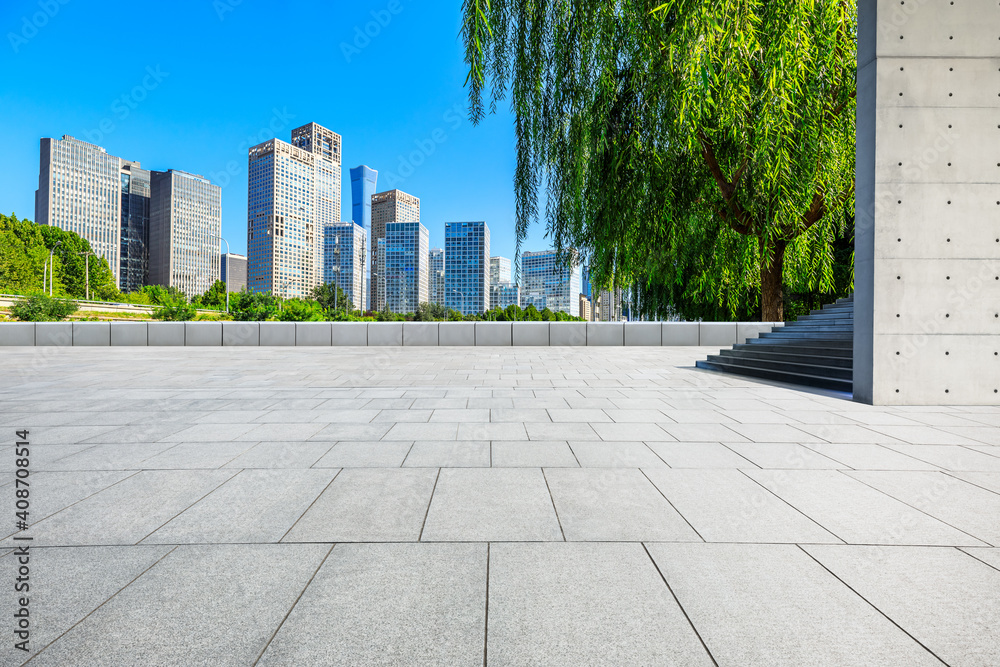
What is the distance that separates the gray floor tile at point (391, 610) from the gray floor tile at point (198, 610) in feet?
0.35

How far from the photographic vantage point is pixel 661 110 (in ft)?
23.6

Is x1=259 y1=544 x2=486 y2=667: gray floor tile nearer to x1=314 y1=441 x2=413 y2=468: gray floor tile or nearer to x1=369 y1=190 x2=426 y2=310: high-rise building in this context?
x1=314 y1=441 x2=413 y2=468: gray floor tile

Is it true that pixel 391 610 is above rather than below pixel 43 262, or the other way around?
below

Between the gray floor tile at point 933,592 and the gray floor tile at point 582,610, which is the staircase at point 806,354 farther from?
the gray floor tile at point 582,610

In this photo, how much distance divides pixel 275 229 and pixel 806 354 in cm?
8026

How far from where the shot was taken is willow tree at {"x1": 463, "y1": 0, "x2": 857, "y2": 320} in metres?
5.89

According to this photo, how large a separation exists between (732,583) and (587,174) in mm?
6418

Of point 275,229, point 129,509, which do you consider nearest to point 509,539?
point 129,509

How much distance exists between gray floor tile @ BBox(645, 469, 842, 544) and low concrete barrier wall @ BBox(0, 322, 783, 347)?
48.0 ft

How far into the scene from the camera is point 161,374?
32.3ft

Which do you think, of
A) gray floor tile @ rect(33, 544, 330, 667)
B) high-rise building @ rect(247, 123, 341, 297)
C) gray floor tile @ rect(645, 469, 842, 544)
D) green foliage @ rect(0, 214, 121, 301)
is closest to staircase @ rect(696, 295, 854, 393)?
gray floor tile @ rect(645, 469, 842, 544)

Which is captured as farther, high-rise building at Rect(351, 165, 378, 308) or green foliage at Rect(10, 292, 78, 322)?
high-rise building at Rect(351, 165, 378, 308)

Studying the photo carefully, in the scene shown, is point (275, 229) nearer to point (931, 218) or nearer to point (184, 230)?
point (184, 230)

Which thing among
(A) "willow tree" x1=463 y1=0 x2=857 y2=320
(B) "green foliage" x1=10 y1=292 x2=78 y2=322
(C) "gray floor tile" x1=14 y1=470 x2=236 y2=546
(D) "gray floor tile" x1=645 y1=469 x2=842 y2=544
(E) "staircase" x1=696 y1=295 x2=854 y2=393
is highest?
(A) "willow tree" x1=463 y1=0 x2=857 y2=320
